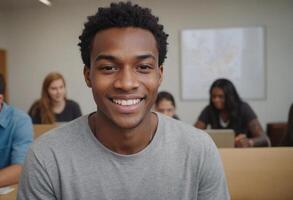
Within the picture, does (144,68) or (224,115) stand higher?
(144,68)

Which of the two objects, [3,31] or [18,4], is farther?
[3,31]

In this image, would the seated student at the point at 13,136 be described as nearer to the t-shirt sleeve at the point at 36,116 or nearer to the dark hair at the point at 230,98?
the t-shirt sleeve at the point at 36,116

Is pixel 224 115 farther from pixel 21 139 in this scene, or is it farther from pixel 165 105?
pixel 21 139

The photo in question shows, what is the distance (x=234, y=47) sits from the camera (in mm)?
4828

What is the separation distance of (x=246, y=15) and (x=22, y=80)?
331cm

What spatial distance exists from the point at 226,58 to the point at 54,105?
251cm

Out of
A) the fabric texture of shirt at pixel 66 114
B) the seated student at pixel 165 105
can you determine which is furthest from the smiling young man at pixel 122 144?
the fabric texture of shirt at pixel 66 114

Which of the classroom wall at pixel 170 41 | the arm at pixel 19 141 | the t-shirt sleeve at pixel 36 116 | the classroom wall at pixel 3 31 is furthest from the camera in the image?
the classroom wall at pixel 3 31

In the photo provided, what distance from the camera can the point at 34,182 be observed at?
3.17ft

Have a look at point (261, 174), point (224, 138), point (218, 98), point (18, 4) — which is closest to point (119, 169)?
point (261, 174)

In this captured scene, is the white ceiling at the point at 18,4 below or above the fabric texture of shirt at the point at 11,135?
above

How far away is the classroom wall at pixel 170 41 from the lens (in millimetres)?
4793

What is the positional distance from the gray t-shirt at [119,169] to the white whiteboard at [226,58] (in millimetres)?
3883

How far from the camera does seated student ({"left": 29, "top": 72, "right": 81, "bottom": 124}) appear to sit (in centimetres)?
325
